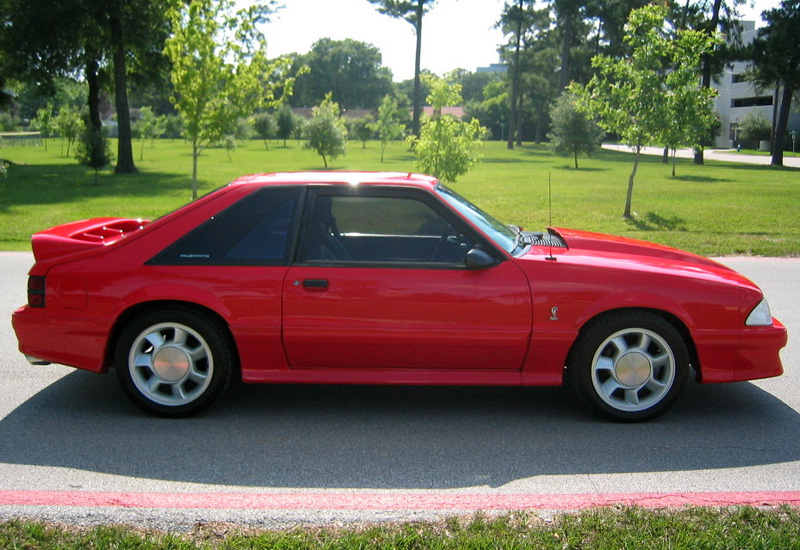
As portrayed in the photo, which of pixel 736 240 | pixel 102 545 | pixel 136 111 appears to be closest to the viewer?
pixel 102 545

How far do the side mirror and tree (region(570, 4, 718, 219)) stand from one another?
14743mm

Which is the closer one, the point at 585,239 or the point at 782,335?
the point at 782,335

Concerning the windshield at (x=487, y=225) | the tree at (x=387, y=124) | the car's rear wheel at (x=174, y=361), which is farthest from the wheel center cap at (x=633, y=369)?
the tree at (x=387, y=124)

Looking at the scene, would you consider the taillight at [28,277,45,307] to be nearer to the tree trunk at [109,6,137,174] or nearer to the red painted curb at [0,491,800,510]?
the red painted curb at [0,491,800,510]

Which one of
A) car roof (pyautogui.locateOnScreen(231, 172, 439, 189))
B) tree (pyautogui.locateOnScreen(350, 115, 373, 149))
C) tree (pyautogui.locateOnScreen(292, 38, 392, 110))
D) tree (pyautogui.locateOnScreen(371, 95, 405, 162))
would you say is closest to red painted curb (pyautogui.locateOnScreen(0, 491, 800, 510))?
car roof (pyautogui.locateOnScreen(231, 172, 439, 189))

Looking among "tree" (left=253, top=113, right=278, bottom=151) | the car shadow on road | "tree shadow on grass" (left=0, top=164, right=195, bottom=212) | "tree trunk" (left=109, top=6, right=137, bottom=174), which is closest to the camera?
the car shadow on road

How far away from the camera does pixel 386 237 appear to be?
522cm

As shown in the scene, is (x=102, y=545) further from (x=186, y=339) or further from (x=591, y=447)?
(x=591, y=447)

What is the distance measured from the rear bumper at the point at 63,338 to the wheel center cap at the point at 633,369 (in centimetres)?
310

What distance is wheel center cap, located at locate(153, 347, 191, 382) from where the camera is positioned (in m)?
4.69

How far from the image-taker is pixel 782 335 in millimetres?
4785

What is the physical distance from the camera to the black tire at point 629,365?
4660 mm

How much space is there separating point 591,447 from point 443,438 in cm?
84

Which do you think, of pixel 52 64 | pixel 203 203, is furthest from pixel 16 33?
pixel 203 203
